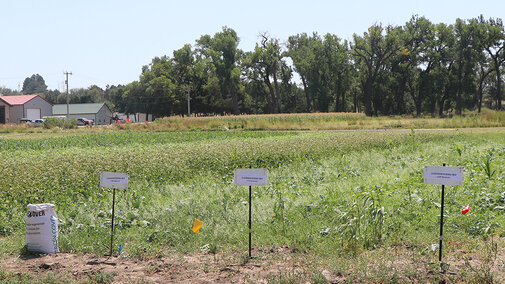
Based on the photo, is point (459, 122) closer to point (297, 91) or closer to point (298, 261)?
point (298, 261)

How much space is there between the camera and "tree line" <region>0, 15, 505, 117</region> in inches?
2820

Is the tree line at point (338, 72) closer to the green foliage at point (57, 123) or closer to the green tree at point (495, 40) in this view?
the green tree at point (495, 40)

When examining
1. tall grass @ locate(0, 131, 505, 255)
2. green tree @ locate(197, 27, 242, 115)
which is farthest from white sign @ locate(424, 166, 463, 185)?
green tree @ locate(197, 27, 242, 115)

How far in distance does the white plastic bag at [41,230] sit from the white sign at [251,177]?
3242 millimetres

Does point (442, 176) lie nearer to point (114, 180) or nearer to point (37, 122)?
point (114, 180)

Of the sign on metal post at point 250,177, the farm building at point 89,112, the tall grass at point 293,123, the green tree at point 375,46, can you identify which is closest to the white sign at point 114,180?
the sign on metal post at point 250,177

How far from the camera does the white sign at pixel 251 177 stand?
24.5 ft

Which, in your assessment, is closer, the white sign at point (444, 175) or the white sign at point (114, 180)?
the white sign at point (444, 175)

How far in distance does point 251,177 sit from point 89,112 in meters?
94.7

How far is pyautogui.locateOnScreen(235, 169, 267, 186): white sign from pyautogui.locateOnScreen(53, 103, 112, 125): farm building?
9279cm

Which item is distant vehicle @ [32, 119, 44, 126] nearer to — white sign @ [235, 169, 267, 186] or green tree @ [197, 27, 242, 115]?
green tree @ [197, 27, 242, 115]

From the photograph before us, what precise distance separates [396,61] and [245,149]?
6264 cm

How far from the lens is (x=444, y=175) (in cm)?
677

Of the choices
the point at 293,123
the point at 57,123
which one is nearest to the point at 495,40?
the point at 293,123
